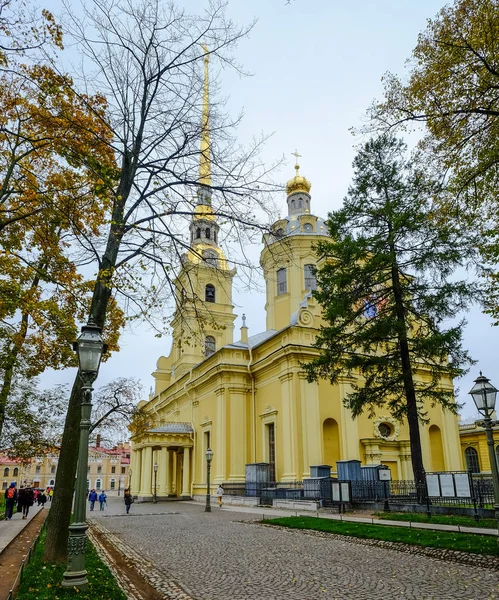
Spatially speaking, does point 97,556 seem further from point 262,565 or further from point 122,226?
point 122,226

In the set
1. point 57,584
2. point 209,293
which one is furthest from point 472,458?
point 57,584

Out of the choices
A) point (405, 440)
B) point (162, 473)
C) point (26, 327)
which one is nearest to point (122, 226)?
point (26, 327)

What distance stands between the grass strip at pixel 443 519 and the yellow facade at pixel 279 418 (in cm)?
906

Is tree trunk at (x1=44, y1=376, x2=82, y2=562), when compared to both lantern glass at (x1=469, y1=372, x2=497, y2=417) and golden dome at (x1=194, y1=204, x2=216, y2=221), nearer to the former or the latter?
golden dome at (x1=194, y1=204, x2=216, y2=221)

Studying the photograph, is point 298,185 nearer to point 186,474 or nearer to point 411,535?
point 186,474

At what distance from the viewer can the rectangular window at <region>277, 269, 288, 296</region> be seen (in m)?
33.6

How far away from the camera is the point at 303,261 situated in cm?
3334

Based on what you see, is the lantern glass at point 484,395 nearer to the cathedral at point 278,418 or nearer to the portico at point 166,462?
the cathedral at point 278,418

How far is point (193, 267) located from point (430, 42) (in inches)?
287

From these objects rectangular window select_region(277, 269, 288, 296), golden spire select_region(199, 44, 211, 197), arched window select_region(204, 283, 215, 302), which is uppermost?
arched window select_region(204, 283, 215, 302)

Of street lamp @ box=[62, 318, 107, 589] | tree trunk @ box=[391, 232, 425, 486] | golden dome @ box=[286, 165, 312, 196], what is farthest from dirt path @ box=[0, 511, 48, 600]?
golden dome @ box=[286, 165, 312, 196]

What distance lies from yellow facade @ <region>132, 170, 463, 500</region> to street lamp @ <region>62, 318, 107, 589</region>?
13183 mm

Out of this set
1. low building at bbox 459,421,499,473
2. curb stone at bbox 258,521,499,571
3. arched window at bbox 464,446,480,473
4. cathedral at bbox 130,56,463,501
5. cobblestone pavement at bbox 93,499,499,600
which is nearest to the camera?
cobblestone pavement at bbox 93,499,499,600

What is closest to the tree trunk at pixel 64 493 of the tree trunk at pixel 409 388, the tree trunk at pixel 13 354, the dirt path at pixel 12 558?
the dirt path at pixel 12 558
